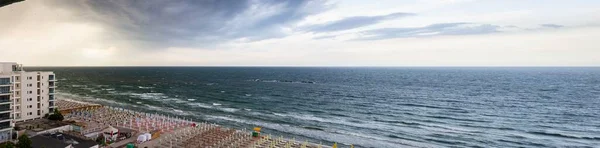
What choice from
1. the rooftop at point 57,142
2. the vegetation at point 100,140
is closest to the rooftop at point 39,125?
the vegetation at point 100,140

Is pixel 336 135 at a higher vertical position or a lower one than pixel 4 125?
lower

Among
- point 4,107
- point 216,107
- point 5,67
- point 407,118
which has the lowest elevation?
point 216,107

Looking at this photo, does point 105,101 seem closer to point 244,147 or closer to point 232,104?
point 232,104

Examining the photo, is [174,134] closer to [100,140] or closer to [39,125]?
[100,140]

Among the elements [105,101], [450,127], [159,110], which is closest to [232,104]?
[159,110]

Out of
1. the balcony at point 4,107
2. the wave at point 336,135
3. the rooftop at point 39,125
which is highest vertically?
the balcony at point 4,107

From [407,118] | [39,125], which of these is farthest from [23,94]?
[407,118]

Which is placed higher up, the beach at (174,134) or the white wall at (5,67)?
the white wall at (5,67)

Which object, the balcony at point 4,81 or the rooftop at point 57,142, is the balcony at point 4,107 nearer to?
the balcony at point 4,81
